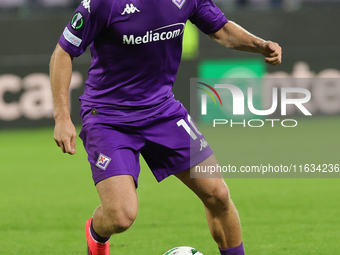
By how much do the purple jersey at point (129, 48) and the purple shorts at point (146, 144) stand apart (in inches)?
3.2

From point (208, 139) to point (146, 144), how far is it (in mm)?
8293

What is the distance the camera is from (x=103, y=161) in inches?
199

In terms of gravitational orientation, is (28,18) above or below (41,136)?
above

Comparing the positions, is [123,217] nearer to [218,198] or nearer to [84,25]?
[218,198]

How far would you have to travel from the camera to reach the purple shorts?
5062 mm

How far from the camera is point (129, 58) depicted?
5.12 m

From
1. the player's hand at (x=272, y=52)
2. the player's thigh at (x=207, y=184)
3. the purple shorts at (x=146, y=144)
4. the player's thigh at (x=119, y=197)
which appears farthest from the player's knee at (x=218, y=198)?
the player's hand at (x=272, y=52)

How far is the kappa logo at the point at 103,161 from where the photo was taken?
5035mm

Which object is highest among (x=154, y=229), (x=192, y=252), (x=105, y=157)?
(x=105, y=157)

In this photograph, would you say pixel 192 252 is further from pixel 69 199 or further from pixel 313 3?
pixel 313 3

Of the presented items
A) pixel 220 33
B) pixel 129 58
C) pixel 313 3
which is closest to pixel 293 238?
pixel 220 33

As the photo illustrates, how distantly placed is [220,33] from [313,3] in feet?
38.2

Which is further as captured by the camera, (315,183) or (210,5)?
(315,183)

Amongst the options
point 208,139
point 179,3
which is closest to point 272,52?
point 179,3
